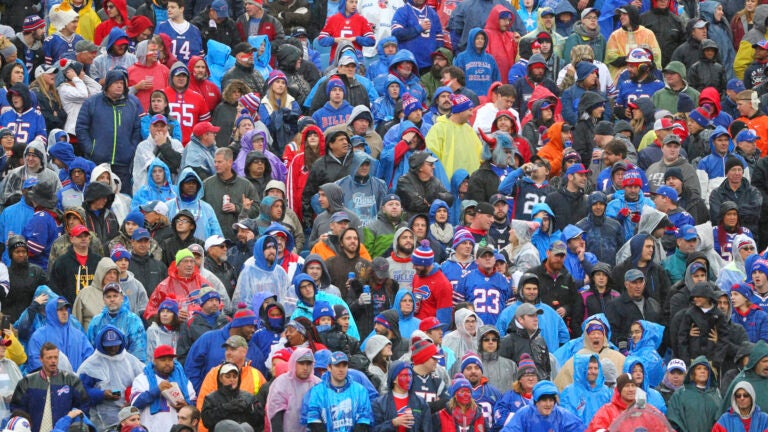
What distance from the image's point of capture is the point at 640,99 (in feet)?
81.6

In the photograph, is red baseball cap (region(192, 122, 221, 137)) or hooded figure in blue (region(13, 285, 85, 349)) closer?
hooded figure in blue (region(13, 285, 85, 349))

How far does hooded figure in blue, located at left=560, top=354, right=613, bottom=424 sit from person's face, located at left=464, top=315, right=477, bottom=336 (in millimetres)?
1018

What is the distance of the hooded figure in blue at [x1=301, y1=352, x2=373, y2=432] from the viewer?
1758 centimetres

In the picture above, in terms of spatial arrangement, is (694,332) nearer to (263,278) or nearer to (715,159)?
(715,159)

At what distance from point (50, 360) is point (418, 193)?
5.30m

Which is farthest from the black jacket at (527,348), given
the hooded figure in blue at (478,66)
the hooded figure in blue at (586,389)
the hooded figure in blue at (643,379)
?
the hooded figure in blue at (478,66)

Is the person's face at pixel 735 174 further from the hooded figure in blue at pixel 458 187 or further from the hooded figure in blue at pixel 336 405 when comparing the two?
the hooded figure in blue at pixel 336 405

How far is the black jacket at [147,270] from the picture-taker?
66.0 feet

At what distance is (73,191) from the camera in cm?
2144

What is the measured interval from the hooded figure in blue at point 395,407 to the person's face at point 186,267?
8.86ft

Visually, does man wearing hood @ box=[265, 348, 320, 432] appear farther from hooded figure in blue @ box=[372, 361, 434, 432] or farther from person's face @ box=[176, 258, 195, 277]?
person's face @ box=[176, 258, 195, 277]

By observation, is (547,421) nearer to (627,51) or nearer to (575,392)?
(575,392)

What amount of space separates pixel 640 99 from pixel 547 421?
783cm

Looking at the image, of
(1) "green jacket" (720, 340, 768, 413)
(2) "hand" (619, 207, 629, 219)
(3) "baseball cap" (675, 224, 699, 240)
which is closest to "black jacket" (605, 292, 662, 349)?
(3) "baseball cap" (675, 224, 699, 240)
